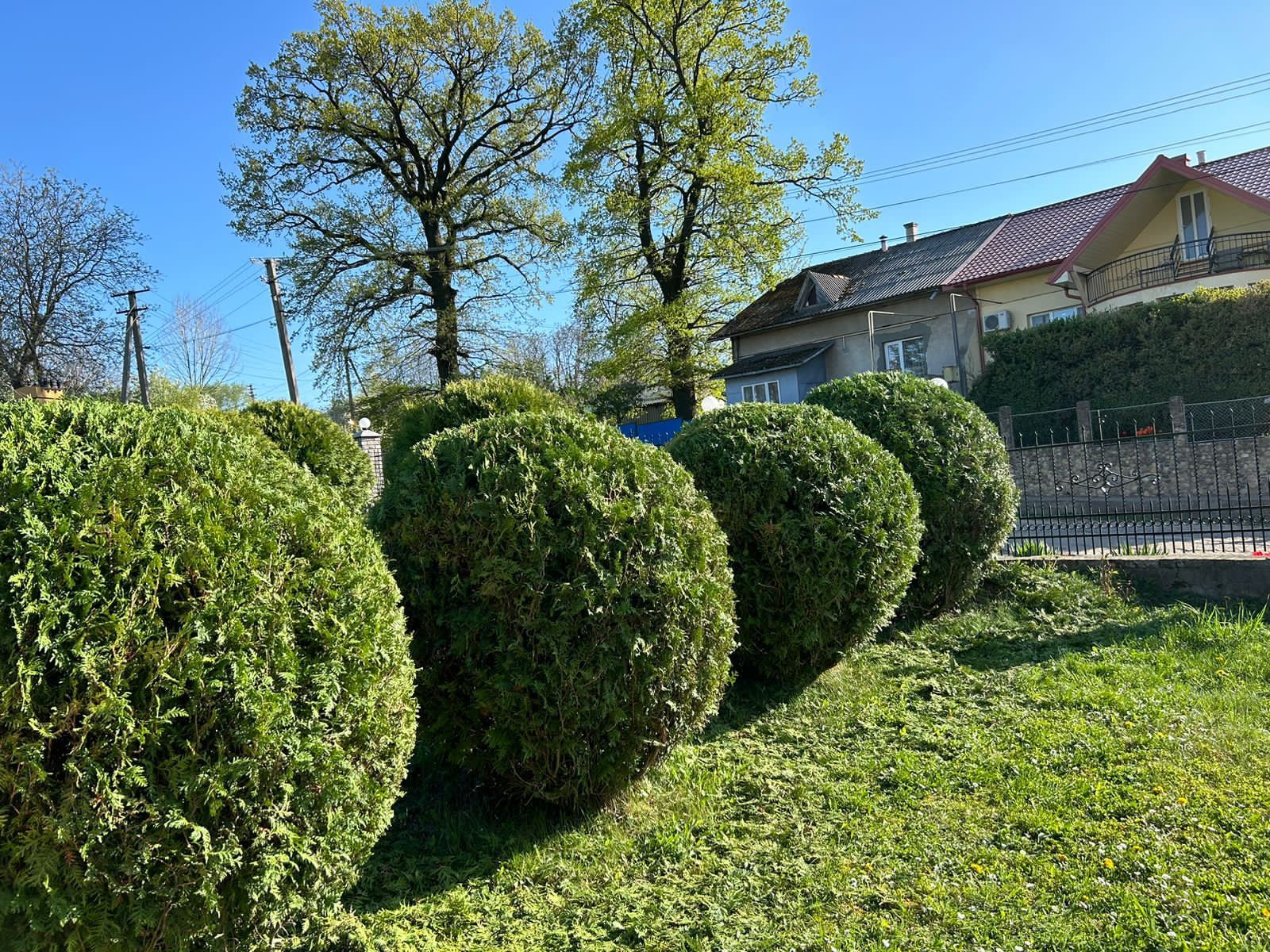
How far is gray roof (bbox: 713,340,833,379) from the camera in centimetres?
2792

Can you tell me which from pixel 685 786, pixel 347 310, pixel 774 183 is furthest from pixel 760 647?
pixel 347 310

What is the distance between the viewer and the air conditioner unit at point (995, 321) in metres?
23.7

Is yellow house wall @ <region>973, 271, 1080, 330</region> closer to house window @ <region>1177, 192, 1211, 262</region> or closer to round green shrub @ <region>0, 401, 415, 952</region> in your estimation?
house window @ <region>1177, 192, 1211, 262</region>

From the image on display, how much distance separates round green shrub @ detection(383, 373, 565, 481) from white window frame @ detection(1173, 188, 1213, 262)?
70.0 feet

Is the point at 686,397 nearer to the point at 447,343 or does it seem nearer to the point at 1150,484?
the point at 447,343

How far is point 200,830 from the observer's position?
2.09 m

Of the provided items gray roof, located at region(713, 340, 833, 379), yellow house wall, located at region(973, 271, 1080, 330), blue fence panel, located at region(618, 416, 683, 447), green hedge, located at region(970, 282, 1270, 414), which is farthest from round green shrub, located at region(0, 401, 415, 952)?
gray roof, located at region(713, 340, 833, 379)

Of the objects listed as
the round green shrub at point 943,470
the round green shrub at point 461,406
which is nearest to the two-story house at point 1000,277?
the round green shrub at point 943,470

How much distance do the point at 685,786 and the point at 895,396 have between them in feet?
14.1

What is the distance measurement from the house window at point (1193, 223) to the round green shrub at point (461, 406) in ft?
70.2

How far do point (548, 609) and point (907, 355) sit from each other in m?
25.2

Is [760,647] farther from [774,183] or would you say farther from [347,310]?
[347,310]

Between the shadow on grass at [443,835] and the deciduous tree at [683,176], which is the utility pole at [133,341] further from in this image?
the shadow on grass at [443,835]

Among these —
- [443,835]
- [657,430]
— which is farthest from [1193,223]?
[443,835]
